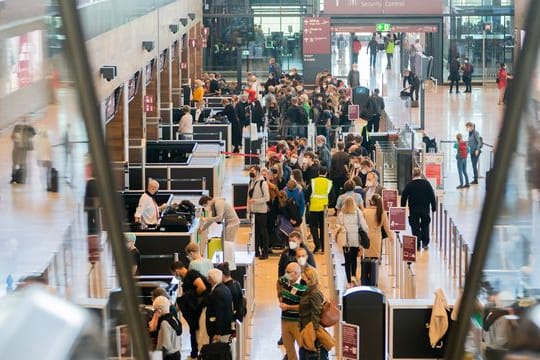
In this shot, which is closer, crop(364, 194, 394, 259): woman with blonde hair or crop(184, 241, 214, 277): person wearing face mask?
crop(184, 241, 214, 277): person wearing face mask

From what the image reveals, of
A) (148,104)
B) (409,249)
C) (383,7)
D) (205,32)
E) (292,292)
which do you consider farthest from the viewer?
(205,32)

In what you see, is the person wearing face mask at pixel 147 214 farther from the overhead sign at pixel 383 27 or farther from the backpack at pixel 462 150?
the overhead sign at pixel 383 27

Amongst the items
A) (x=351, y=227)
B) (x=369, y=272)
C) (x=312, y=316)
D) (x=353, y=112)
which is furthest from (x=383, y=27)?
(x=312, y=316)

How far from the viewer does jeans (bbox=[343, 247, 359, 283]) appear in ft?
45.1

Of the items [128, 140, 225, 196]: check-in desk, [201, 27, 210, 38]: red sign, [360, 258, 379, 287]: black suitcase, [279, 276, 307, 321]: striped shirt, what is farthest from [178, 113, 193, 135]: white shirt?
[201, 27, 210, 38]: red sign

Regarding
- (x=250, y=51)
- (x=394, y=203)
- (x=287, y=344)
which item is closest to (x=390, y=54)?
(x=250, y=51)

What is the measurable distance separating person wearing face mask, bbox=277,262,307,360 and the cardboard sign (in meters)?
0.79

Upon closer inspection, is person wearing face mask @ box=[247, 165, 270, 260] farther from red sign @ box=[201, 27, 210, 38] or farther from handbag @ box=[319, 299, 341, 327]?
red sign @ box=[201, 27, 210, 38]

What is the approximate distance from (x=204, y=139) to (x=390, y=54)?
22.6 meters

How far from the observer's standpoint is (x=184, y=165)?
19719 millimetres

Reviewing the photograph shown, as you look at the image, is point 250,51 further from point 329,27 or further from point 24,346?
point 24,346

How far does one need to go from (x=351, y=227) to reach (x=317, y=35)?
24.4m

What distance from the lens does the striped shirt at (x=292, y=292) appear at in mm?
10094

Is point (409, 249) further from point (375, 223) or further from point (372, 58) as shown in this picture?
point (372, 58)
